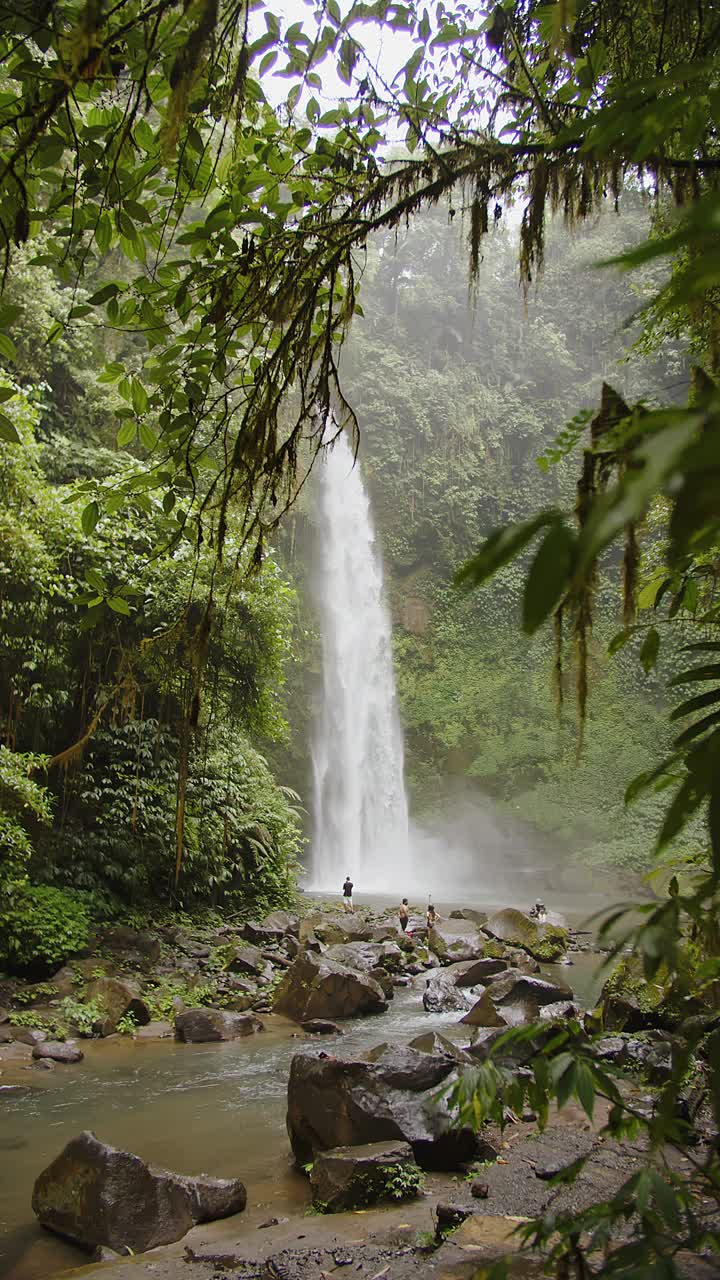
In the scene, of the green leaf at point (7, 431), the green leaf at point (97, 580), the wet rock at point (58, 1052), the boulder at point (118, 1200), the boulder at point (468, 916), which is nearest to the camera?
the green leaf at point (7, 431)

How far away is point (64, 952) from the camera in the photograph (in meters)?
8.96

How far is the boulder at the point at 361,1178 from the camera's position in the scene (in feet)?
13.6

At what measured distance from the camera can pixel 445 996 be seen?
31.1ft

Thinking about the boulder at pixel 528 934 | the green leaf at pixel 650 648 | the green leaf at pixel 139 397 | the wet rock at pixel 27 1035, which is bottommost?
the wet rock at pixel 27 1035

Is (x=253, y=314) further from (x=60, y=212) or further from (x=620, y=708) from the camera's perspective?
(x=620, y=708)

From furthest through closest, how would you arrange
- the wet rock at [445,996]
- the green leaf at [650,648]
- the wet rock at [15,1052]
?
the wet rock at [445,996]
the wet rock at [15,1052]
the green leaf at [650,648]

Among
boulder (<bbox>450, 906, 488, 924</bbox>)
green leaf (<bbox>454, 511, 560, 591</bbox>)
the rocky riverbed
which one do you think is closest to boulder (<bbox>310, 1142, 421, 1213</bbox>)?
the rocky riverbed

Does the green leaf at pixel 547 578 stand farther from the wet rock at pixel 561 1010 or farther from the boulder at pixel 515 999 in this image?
the boulder at pixel 515 999

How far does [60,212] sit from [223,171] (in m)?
0.74

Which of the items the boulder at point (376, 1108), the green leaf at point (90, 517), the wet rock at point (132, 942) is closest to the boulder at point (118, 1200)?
the boulder at point (376, 1108)

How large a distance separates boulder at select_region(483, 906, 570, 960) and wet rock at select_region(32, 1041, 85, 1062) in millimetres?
7177

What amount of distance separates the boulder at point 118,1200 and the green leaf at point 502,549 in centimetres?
456

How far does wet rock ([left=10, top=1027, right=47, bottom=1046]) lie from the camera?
24.1ft

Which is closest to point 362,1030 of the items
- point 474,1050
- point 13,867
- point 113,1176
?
point 474,1050
